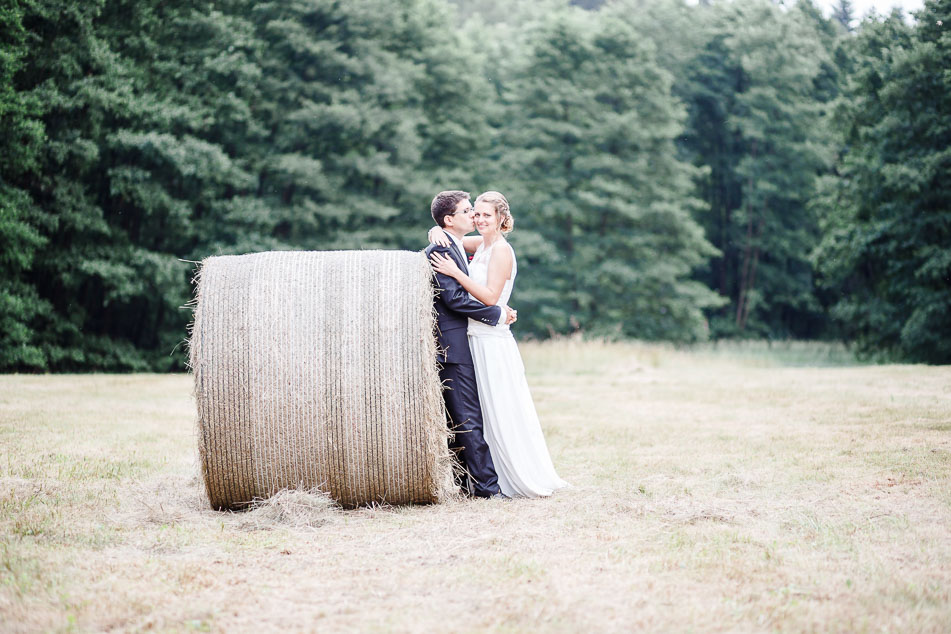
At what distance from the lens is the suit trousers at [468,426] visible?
6629mm

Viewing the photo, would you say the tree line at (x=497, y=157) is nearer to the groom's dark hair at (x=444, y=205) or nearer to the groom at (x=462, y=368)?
the groom's dark hair at (x=444, y=205)

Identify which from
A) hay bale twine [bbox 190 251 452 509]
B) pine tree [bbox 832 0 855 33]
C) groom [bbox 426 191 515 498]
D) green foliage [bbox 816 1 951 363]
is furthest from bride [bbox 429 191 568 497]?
pine tree [bbox 832 0 855 33]

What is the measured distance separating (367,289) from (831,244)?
27085 millimetres

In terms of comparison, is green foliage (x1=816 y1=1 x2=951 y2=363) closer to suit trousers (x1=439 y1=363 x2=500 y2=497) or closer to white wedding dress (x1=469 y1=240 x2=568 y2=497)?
white wedding dress (x1=469 y1=240 x2=568 y2=497)

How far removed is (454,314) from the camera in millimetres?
6641

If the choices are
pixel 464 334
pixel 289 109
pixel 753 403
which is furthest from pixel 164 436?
pixel 289 109

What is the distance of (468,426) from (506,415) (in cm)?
36

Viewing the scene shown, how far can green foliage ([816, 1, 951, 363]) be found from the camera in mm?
26266

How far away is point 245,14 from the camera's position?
28891mm

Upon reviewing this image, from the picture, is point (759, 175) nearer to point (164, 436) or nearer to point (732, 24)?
point (732, 24)

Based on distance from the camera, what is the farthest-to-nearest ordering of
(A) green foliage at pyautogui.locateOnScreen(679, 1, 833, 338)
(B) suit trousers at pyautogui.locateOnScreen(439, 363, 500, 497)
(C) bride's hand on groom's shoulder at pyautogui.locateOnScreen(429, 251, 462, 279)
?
(A) green foliage at pyautogui.locateOnScreen(679, 1, 833, 338), (B) suit trousers at pyautogui.locateOnScreen(439, 363, 500, 497), (C) bride's hand on groom's shoulder at pyautogui.locateOnScreen(429, 251, 462, 279)

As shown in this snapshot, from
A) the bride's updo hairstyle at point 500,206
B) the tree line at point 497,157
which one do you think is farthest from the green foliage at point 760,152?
the bride's updo hairstyle at point 500,206

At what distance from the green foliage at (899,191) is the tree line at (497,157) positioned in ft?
0.36

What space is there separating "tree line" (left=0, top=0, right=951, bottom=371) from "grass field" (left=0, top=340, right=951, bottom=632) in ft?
47.3
